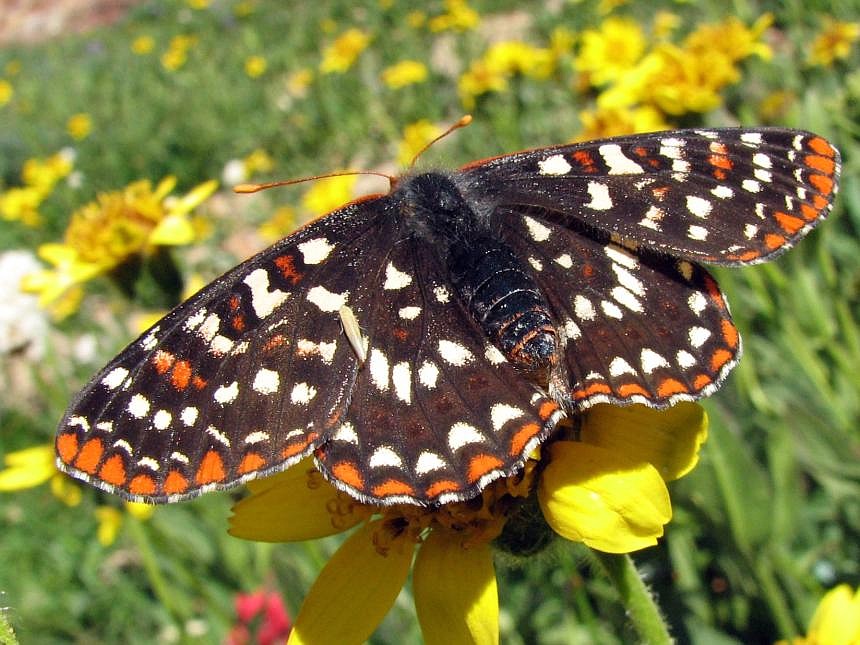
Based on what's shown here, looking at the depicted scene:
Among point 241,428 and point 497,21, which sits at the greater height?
point 241,428

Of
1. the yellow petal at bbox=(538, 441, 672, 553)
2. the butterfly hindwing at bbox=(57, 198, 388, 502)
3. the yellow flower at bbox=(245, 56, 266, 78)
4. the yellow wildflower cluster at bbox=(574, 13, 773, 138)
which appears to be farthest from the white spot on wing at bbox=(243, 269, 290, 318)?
the yellow flower at bbox=(245, 56, 266, 78)

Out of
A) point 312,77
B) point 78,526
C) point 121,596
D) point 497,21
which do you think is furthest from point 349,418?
point 497,21

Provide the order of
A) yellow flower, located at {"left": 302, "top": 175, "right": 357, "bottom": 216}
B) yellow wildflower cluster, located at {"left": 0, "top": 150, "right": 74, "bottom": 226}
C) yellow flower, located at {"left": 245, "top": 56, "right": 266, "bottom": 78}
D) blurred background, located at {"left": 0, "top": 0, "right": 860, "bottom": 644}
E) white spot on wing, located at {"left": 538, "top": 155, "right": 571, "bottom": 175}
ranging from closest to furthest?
1. white spot on wing, located at {"left": 538, "top": 155, "right": 571, "bottom": 175}
2. blurred background, located at {"left": 0, "top": 0, "right": 860, "bottom": 644}
3. yellow flower, located at {"left": 302, "top": 175, "right": 357, "bottom": 216}
4. yellow wildflower cluster, located at {"left": 0, "top": 150, "right": 74, "bottom": 226}
5. yellow flower, located at {"left": 245, "top": 56, "right": 266, "bottom": 78}

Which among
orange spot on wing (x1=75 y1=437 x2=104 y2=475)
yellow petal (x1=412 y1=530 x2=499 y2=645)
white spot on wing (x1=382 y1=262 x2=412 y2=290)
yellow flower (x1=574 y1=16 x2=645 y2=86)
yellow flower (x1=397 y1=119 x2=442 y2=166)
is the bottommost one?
yellow flower (x1=397 y1=119 x2=442 y2=166)

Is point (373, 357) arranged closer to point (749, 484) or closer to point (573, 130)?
point (749, 484)

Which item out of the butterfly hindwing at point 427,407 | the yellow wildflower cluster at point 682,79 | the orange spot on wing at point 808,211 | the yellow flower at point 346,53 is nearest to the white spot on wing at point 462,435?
the butterfly hindwing at point 427,407

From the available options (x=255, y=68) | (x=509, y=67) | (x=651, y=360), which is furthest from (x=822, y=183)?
(x=255, y=68)

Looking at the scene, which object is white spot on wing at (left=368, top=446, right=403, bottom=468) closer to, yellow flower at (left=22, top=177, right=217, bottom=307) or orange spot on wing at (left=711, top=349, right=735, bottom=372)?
orange spot on wing at (left=711, top=349, right=735, bottom=372)

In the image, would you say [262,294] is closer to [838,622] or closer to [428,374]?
[428,374]
